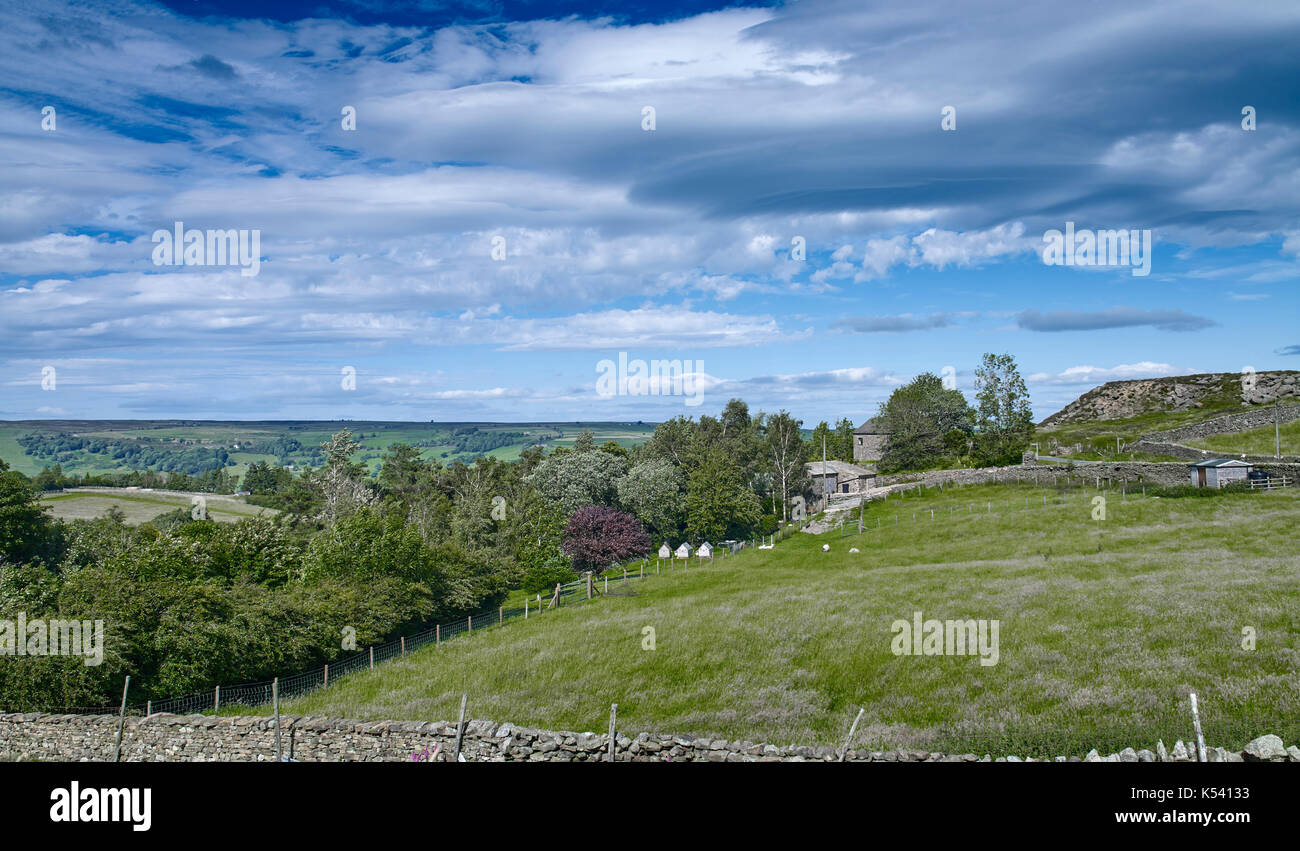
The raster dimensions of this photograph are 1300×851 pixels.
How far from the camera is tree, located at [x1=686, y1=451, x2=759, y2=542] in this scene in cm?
8231

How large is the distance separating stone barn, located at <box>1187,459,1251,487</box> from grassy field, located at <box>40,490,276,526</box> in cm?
11260

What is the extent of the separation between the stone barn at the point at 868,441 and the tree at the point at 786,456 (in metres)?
26.6

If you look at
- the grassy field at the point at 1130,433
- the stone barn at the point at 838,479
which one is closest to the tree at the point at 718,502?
the stone barn at the point at 838,479

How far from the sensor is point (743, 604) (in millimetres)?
40562

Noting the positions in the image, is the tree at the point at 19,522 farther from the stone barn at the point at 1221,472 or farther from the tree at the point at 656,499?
the stone barn at the point at 1221,472

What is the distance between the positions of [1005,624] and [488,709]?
20.5 meters

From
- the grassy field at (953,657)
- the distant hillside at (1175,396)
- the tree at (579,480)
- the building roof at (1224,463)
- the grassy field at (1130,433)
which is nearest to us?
the grassy field at (953,657)

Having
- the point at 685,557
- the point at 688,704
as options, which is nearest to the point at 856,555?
the point at 685,557

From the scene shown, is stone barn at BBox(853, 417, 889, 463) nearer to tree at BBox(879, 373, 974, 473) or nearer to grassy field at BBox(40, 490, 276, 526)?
tree at BBox(879, 373, 974, 473)

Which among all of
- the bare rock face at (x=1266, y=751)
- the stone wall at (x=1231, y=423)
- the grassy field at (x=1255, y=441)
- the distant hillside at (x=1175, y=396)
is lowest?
the bare rock face at (x=1266, y=751)

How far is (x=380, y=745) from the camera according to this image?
1805 cm

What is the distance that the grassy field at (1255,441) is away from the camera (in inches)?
2739

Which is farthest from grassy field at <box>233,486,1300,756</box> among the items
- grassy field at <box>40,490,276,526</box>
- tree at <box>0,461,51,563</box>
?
grassy field at <box>40,490,276,526</box>
